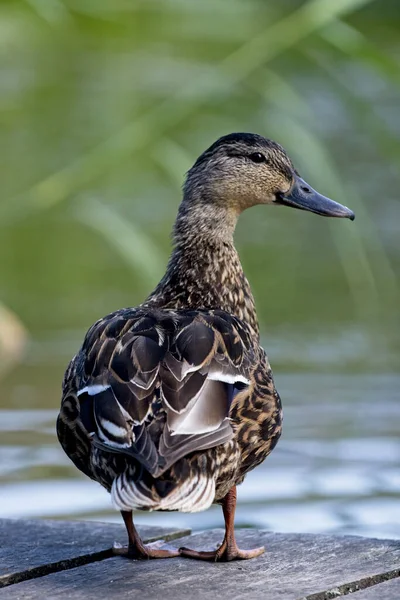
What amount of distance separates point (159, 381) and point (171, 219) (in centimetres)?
832

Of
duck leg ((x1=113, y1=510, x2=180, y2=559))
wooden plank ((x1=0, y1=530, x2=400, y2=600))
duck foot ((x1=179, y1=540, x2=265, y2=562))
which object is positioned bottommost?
wooden plank ((x1=0, y1=530, x2=400, y2=600))

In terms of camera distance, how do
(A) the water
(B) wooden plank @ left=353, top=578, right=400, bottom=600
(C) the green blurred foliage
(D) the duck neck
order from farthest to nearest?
(C) the green blurred foliage → (A) the water → (D) the duck neck → (B) wooden plank @ left=353, top=578, right=400, bottom=600

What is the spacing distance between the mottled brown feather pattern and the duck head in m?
0.50


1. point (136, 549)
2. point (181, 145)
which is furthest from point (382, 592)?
point (181, 145)

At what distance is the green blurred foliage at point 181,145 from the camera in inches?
227

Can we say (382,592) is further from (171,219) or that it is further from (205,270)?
(171,219)

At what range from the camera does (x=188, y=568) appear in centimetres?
412

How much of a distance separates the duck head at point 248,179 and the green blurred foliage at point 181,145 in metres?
0.34

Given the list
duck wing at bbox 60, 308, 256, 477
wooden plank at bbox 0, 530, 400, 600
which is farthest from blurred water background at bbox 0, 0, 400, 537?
duck wing at bbox 60, 308, 256, 477

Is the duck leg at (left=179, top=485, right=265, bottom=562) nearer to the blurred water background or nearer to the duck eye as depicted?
the blurred water background

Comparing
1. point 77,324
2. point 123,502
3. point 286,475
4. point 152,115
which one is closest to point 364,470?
point 286,475

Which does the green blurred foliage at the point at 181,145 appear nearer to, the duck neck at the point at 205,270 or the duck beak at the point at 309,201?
the duck beak at the point at 309,201

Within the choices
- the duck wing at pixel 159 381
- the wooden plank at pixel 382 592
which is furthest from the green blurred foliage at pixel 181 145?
the wooden plank at pixel 382 592

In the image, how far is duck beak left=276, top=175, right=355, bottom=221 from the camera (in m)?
5.32
